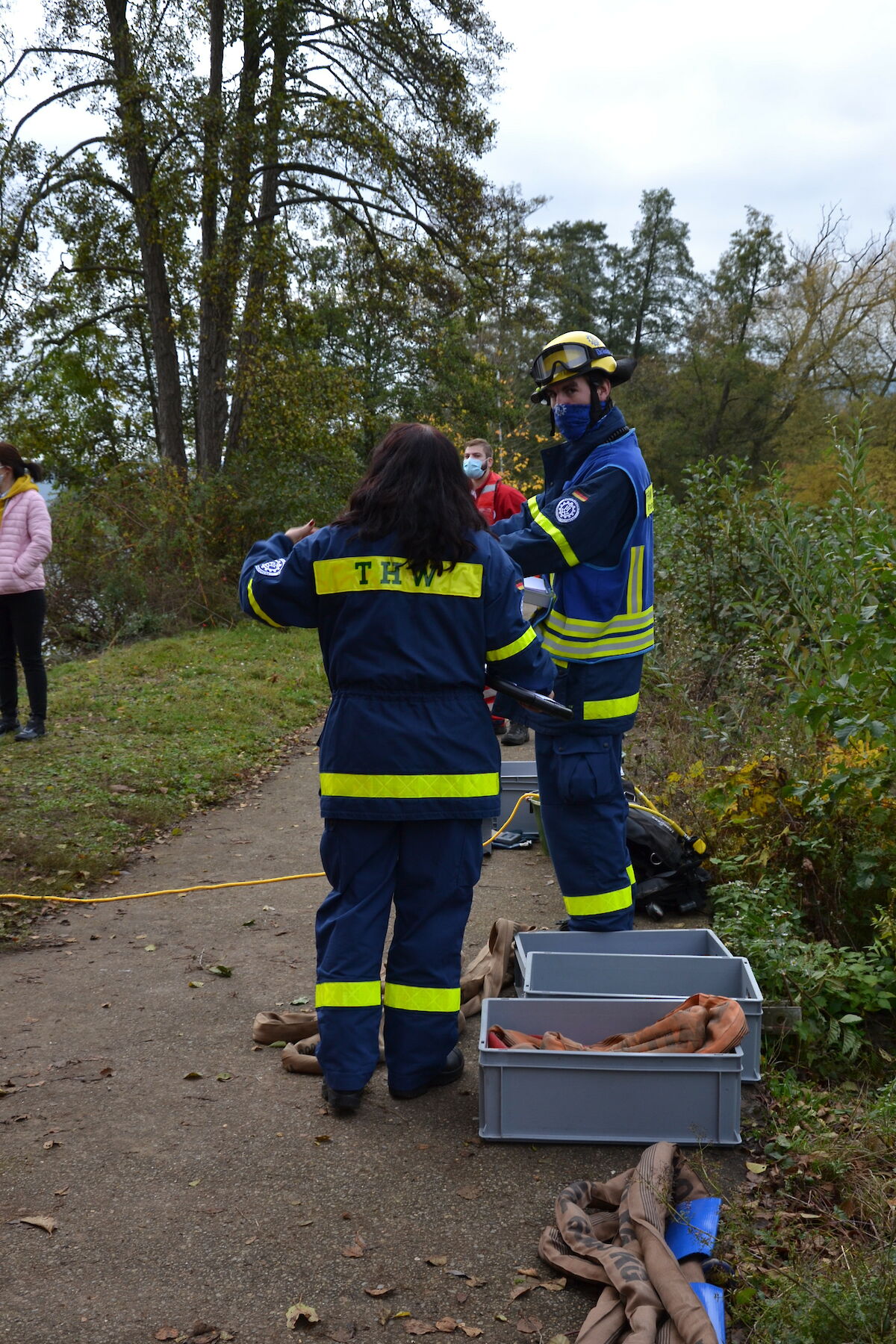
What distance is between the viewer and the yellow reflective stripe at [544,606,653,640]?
13.4ft

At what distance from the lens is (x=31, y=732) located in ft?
28.2

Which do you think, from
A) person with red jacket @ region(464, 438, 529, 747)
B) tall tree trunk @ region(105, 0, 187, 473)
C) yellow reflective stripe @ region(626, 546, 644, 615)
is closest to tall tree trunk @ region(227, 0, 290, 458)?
tall tree trunk @ region(105, 0, 187, 473)

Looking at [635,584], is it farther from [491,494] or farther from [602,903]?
[491,494]

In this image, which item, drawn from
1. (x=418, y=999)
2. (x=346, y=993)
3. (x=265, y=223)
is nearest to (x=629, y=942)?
(x=418, y=999)

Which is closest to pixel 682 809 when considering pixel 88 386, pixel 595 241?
pixel 88 386

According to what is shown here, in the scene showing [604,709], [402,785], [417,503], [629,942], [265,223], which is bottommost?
[629,942]

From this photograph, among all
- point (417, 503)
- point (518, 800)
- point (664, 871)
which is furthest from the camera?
point (518, 800)

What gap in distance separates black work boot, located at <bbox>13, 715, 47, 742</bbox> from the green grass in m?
0.08

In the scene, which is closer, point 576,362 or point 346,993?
point 346,993

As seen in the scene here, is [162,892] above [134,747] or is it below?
below

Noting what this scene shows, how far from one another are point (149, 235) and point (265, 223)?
1.92 meters

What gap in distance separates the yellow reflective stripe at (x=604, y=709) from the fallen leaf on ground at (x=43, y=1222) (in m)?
2.27

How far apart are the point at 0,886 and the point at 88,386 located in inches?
835

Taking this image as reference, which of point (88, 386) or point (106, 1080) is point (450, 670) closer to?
point (106, 1080)
